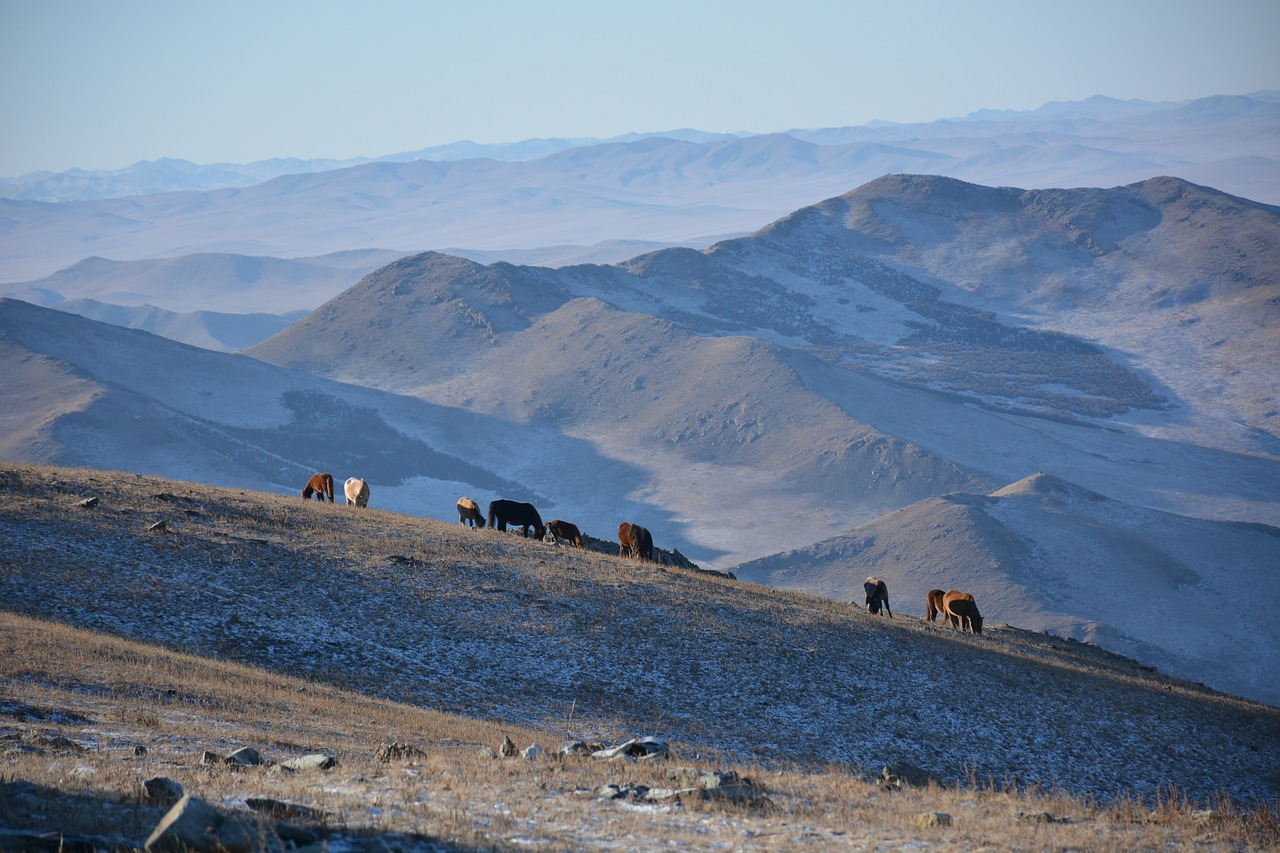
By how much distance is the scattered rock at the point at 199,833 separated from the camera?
8328 millimetres

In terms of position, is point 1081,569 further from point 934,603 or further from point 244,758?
point 244,758

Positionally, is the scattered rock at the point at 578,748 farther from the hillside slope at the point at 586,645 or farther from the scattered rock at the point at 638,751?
the hillside slope at the point at 586,645

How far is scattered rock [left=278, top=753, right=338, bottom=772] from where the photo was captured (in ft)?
39.6

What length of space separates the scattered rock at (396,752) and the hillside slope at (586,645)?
161 inches

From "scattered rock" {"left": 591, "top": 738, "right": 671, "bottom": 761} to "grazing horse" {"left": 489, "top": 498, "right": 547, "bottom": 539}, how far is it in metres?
14.0

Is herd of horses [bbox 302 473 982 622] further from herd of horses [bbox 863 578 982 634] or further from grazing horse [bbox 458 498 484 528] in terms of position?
grazing horse [bbox 458 498 484 528]

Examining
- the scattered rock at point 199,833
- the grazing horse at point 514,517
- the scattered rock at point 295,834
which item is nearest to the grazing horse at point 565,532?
the grazing horse at point 514,517

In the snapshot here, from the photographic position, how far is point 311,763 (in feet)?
40.0

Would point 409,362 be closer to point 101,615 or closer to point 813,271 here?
point 813,271

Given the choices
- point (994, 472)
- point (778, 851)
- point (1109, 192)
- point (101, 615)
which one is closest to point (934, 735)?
point (778, 851)

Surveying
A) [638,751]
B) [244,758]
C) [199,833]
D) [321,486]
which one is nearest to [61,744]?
[244,758]

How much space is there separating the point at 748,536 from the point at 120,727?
73138mm

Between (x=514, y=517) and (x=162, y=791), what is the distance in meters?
18.0

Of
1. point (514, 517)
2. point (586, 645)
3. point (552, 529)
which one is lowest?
point (586, 645)
